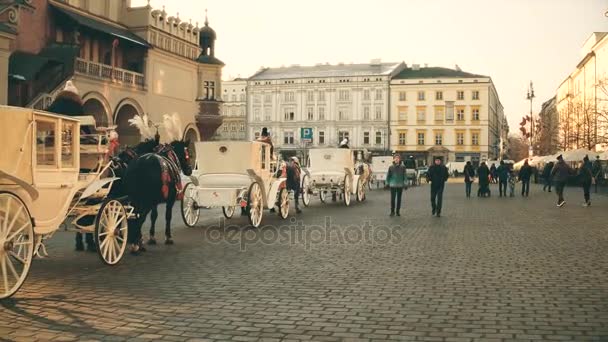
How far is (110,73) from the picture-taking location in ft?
104

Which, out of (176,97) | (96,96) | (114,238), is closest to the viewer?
(114,238)

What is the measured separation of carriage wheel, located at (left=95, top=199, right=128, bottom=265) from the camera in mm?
8609

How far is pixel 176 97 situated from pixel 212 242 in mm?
30294

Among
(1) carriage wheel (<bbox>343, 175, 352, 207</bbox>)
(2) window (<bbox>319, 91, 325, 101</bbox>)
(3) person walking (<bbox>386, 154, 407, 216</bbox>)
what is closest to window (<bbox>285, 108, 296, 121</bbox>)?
(2) window (<bbox>319, 91, 325, 101</bbox>)

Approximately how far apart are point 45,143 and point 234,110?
3883 inches

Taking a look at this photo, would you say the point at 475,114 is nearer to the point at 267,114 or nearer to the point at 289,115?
the point at 289,115

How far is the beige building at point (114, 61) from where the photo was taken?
2594 cm

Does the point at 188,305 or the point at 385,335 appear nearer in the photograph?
the point at 385,335

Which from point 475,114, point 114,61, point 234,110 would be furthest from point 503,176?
point 234,110

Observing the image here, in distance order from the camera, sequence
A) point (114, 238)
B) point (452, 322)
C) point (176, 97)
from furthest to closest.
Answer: point (176, 97), point (114, 238), point (452, 322)

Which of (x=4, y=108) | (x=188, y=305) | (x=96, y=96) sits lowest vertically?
(x=188, y=305)

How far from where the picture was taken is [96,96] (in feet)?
99.5

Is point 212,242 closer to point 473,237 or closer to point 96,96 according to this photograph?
point 473,237

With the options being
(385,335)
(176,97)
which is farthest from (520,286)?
(176,97)
